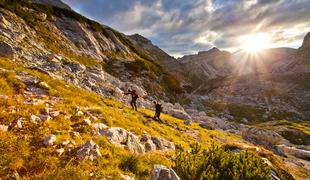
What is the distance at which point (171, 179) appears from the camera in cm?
707

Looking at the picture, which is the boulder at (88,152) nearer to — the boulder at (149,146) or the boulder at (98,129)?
the boulder at (98,129)

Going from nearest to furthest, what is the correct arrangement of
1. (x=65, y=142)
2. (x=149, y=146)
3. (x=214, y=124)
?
(x=65, y=142) < (x=149, y=146) < (x=214, y=124)

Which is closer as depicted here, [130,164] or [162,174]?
[162,174]

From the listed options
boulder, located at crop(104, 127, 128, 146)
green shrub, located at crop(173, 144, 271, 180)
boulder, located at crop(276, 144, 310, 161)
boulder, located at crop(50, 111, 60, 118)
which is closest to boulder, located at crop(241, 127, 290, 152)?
boulder, located at crop(276, 144, 310, 161)

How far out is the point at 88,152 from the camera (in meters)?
8.37

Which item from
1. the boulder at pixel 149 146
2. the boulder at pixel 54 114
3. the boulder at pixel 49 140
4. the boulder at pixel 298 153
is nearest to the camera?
the boulder at pixel 49 140

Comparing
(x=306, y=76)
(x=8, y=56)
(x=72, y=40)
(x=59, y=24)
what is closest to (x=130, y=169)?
(x=8, y=56)

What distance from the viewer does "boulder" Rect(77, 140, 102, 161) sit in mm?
8181

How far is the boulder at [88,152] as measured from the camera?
8.18 metres

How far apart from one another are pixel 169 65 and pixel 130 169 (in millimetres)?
155713

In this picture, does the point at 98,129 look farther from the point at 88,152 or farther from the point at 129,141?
the point at 88,152

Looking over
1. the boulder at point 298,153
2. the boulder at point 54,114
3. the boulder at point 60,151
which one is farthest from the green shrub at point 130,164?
the boulder at point 298,153

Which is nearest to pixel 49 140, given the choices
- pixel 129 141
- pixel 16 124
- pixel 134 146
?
pixel 16 124

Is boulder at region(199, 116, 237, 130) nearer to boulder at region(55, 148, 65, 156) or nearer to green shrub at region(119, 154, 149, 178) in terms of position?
green shrub at region(119, 154, 149, 178)
